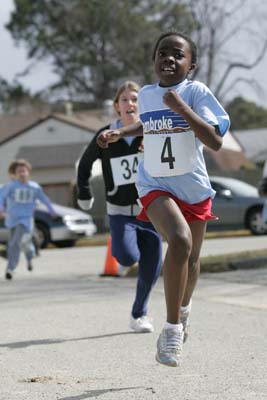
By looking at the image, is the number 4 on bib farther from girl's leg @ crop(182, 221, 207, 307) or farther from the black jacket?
the black jacket

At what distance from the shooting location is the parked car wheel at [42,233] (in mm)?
23850

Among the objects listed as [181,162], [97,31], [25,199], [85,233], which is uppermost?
[97,31]

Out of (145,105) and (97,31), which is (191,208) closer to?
(145,105)

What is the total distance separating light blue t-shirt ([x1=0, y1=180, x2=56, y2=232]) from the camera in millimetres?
14633

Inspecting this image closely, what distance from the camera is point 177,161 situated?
5.72 metres

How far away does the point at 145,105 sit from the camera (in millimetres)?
5953

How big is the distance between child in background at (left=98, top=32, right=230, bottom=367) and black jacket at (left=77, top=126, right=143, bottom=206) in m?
2.12

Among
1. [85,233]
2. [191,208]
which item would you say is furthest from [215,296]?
[85,233]

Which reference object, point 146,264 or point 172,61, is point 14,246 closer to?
point 146,264

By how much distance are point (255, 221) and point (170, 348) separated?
20.6 m

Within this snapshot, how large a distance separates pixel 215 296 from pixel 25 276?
17.4 feet

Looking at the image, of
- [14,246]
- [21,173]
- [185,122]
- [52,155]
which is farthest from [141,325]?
[52,155]

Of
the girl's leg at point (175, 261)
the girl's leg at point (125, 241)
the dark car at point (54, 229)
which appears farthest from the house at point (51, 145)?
the girl's leg at point (175, 261)

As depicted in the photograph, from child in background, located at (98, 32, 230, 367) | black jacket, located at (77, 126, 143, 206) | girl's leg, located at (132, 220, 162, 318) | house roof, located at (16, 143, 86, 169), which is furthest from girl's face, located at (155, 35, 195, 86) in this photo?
house roof, located at (16, 143, 86, 169)
